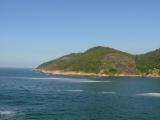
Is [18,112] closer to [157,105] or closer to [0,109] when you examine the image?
[0,109]

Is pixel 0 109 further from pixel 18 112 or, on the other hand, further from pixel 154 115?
pixel 154 115

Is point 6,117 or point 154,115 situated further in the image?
point 154,115

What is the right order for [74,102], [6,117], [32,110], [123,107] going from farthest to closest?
[74,102] → [123,107] → [32,110] → [6,117]

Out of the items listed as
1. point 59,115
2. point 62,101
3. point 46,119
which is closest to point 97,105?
point 62,101

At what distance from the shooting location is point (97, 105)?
10544 centimetres

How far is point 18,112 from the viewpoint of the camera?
3410 inches

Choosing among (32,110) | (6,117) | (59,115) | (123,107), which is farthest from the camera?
(123,107)

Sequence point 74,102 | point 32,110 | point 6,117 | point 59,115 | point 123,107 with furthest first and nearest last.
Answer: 1. point 74,102
2. point 123,107
3. point 32,110
4. point 59,115
5. point 6,117

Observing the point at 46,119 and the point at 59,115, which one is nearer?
the point at 46,119

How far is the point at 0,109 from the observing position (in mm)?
90250

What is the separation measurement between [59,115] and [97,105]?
22.4 meters

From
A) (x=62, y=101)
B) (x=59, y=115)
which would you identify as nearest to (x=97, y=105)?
(x=62, y=101)

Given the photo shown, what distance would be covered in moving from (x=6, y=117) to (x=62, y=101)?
118 ft

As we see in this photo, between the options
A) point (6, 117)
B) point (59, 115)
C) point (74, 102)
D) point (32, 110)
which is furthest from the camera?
point (74, 102)
